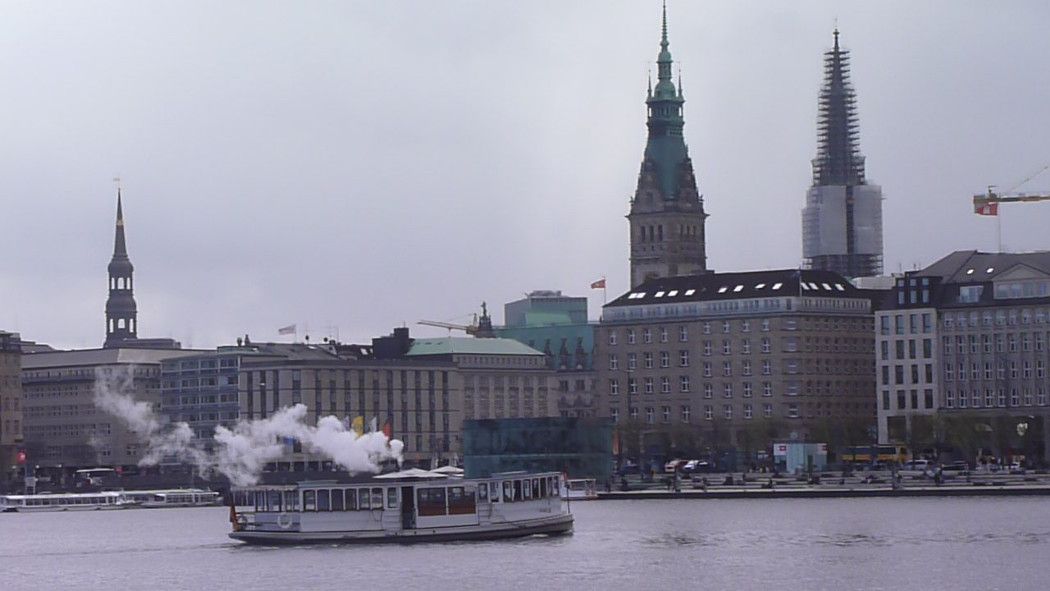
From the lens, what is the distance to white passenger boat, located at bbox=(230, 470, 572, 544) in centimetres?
14675

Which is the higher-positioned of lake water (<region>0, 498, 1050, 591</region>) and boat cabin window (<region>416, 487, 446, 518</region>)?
boat cabin window (<region>416, 487, 446, 518</region>)

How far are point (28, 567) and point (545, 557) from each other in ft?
90.6

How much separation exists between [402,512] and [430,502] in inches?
66.1

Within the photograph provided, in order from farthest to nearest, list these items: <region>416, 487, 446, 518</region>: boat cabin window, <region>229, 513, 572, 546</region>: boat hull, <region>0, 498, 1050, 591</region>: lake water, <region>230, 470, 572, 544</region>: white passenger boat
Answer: <region>416, 487, 446, 518</region>: boat cabin window < <region>230, 470, 572, 544</region>: white passenger boat < <region>229, 513, 572, 546</region>: boat hull < <region>0, 498, 1050, 591</region>: lake water

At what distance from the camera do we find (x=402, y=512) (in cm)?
14688

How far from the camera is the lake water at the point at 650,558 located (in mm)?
122250

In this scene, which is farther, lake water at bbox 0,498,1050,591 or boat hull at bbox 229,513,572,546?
boat hull at bbox 229,513,572,546

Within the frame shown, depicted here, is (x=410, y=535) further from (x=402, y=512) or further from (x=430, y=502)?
(x=430, y=502)

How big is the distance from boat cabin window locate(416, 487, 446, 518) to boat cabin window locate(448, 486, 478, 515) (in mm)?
451

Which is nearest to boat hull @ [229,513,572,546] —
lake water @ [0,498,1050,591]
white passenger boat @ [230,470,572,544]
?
white passenger boat @ [230,470,572,544]

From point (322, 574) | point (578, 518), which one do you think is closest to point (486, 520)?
point (322, 574)

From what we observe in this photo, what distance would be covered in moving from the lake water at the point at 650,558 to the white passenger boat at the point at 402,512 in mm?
1181

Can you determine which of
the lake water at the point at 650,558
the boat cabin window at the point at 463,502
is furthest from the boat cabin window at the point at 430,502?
the lake water at the point at 650,558

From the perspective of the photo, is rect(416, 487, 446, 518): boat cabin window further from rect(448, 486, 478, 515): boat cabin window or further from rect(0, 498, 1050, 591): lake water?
rect(0, 498, 1050, 591): lake water
